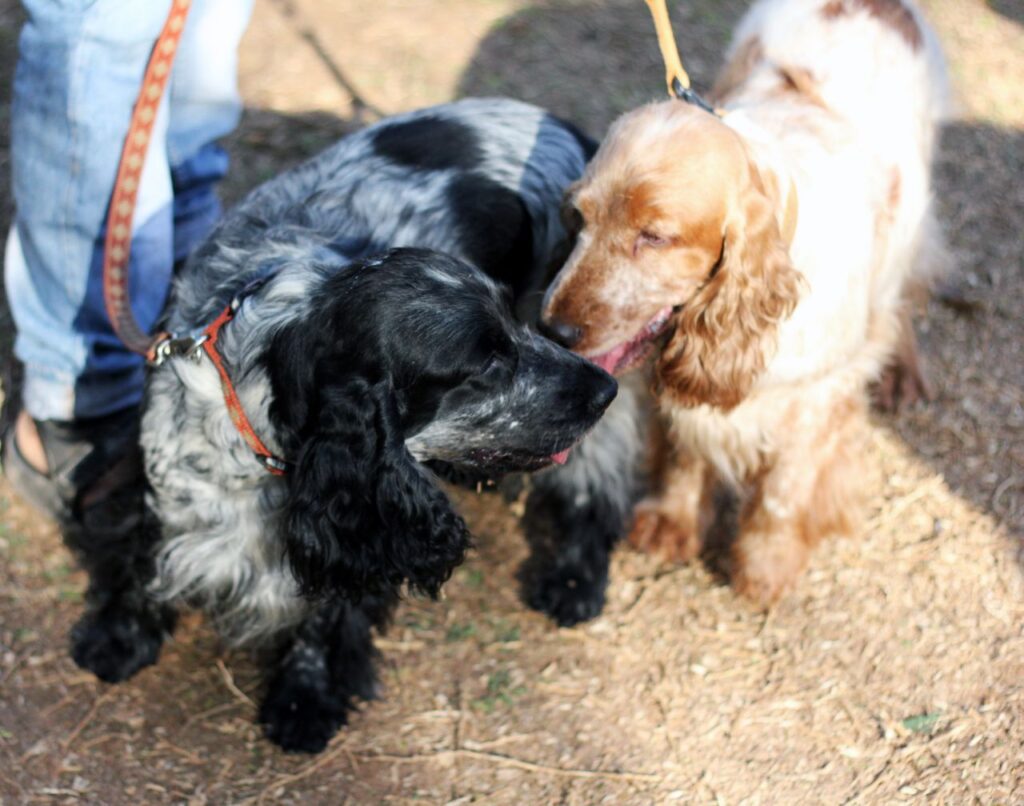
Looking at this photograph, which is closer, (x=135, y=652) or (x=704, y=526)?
(x=135, y=652)

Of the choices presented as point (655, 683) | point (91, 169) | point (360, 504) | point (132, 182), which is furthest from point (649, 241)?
point (91, 169)

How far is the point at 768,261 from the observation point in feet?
9.01

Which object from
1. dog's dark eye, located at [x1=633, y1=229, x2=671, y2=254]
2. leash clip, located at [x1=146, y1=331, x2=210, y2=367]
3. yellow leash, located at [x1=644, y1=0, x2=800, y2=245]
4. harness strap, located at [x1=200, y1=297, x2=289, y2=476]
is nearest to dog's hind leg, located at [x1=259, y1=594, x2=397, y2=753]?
harness strap, located at [x1=200, y1=297, x2=289, y2=476]

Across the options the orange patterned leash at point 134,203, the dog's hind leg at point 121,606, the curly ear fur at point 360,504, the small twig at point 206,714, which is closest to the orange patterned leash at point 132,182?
the orange patterned leash at point 134,203

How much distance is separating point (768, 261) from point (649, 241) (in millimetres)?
312

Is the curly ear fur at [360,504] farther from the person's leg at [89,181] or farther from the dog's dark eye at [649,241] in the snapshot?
the person's leg at [89,181]

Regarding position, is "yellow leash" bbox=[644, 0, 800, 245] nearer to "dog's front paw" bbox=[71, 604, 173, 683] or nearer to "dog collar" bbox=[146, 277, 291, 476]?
"dog collar" bbox=[146, 277, 291, 476]

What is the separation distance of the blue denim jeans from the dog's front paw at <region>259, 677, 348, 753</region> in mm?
1104

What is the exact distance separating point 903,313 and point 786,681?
5.01 feet

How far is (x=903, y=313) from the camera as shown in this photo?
12.9ft

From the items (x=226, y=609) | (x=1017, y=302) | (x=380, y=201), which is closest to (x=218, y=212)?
(x=380, y=201)

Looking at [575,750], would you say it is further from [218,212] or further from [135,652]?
[218,212]

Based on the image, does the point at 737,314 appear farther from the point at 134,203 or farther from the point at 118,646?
the point at 118,646

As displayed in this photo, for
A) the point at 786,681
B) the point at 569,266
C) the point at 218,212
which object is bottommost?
the point at 786,681
